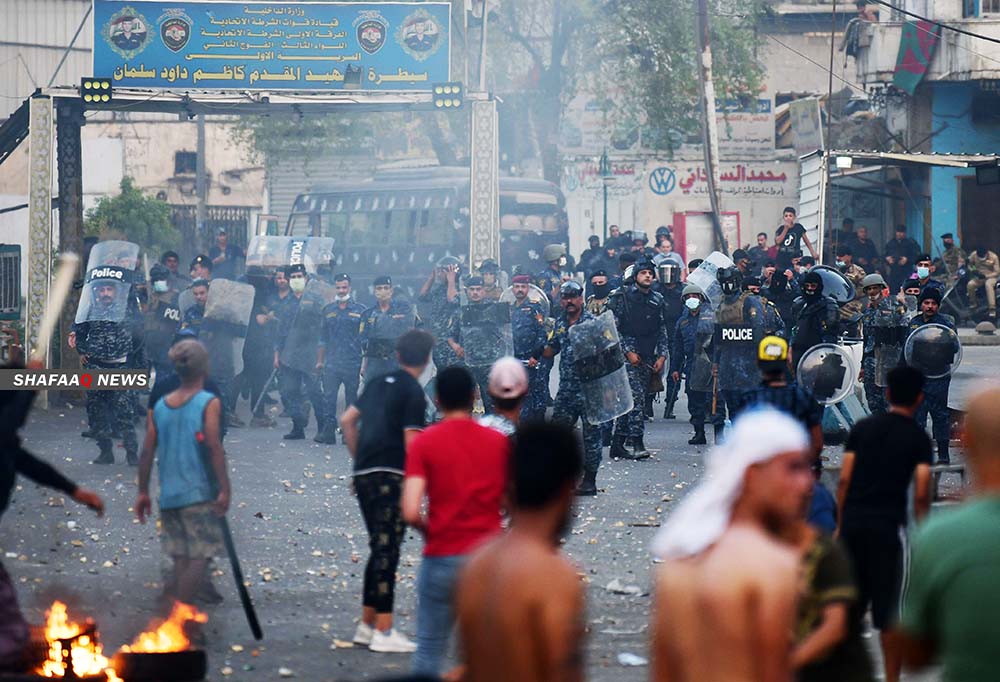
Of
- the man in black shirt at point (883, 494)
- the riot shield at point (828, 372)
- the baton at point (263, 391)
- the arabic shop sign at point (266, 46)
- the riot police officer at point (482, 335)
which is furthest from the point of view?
the arabic shop sign at point (266, 46)

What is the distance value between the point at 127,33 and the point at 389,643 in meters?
14.3

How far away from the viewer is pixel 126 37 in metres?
20.2

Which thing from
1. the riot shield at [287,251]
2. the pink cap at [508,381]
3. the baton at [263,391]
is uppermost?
the riot shield at [287,251]

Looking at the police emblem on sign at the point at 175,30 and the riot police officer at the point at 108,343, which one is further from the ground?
the police emblem on sign at the point at 175,30

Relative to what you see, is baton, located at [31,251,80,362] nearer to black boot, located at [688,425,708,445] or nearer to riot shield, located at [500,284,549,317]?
riot shield, located at [500,284,549,317]

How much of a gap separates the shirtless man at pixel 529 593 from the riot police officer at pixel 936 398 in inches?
408

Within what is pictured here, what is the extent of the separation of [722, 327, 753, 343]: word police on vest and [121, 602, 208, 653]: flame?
7482 millimetres

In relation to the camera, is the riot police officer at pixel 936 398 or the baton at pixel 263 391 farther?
the baton at pixel 263 391

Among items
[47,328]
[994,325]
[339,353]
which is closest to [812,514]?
[339,353]

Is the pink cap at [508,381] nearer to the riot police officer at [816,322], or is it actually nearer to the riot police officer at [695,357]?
the riot police officer at [816,322]

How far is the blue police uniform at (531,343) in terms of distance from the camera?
14.5 m

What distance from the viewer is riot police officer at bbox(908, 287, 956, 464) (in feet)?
45.3

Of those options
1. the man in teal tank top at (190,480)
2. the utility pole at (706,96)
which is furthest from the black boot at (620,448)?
the utility pole at (706,96)

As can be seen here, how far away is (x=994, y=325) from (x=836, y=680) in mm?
25033
